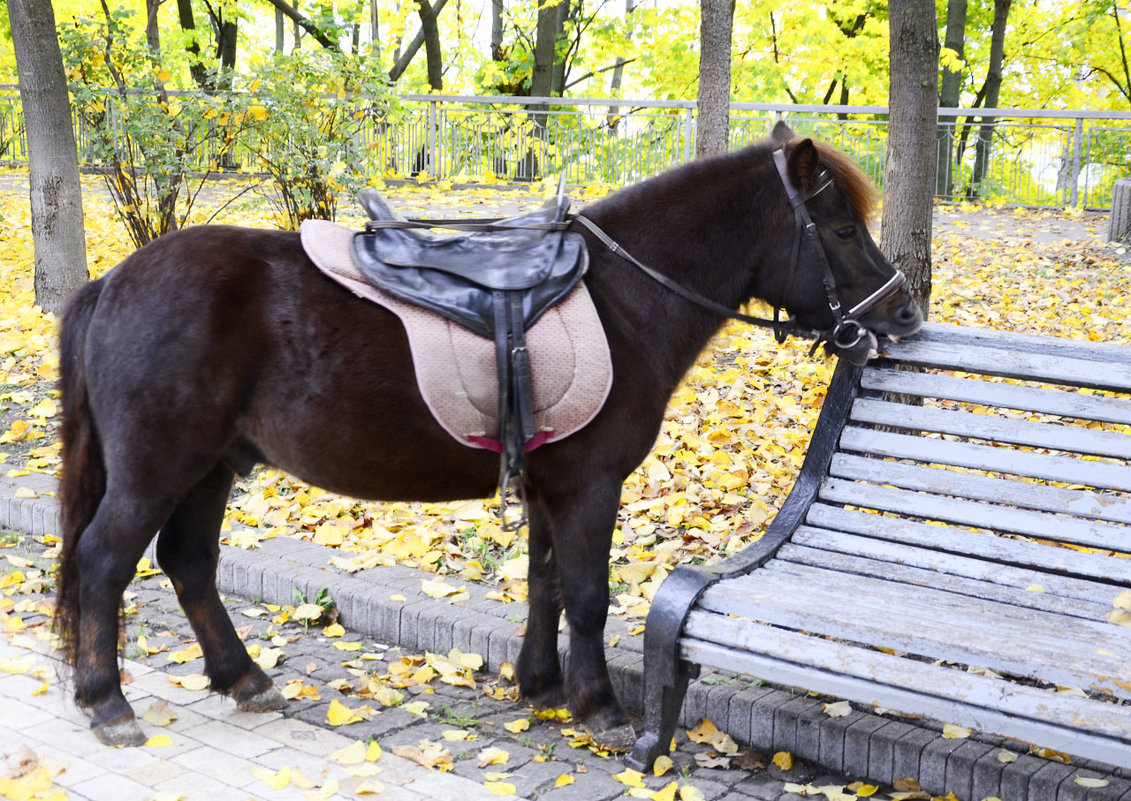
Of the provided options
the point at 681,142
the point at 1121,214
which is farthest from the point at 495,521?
the point at 681,142

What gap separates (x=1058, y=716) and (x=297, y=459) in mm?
2302

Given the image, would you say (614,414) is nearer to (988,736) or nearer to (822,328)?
(822,328)

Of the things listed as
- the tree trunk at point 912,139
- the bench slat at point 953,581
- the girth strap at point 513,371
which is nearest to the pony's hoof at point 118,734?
the girth strap at point 513,371

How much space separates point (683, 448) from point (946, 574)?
2.83 m

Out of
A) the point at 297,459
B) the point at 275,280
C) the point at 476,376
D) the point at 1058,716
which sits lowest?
the point at 1058,716

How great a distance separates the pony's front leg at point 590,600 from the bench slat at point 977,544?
824 mm

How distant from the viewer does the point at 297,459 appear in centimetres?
366

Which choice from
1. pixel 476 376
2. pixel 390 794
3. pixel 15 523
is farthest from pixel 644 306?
pixel 15 523

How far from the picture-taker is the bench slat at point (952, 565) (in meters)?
3.51

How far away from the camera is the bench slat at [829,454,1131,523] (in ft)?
11.8

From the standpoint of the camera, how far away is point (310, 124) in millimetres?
9766

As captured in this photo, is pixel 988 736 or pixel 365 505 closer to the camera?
pixel 988 736

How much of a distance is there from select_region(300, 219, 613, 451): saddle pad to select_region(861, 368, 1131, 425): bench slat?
1.20 m

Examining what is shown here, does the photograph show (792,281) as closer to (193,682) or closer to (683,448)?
(193,682)
